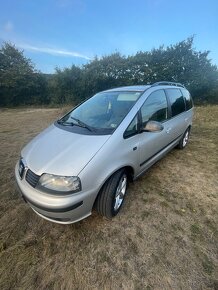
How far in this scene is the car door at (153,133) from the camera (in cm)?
296

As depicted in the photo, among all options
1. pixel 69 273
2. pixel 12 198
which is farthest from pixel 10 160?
pixel 69 273

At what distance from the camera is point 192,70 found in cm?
1648

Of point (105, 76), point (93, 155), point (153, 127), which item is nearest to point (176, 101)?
point (153, 127)

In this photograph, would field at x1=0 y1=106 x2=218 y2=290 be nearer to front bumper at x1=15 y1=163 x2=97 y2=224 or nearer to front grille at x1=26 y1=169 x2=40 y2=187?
front bumper at x1=15 y1=163 x2=97 y2=224

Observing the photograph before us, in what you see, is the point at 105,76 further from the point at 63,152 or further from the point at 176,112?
the point at 63,152

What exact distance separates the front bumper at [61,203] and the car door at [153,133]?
1159mm

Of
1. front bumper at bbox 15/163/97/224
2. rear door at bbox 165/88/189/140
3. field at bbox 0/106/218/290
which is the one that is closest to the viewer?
field at bbox 0/106/218/290

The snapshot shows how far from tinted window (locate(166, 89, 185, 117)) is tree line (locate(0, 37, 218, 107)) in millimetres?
13122

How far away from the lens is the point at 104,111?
10.3 feet

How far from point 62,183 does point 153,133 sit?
175cm

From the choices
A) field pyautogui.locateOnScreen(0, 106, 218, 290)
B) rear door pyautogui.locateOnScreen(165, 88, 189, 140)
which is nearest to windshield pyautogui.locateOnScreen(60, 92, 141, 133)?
rear door pyautogui.locateOnScreen(165, 88, 189, 140)

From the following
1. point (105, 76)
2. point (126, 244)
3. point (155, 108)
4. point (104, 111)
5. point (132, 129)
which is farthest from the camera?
point (105, 76)

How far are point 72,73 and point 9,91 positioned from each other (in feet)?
19.7

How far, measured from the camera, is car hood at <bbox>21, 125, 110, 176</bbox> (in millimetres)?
2113
